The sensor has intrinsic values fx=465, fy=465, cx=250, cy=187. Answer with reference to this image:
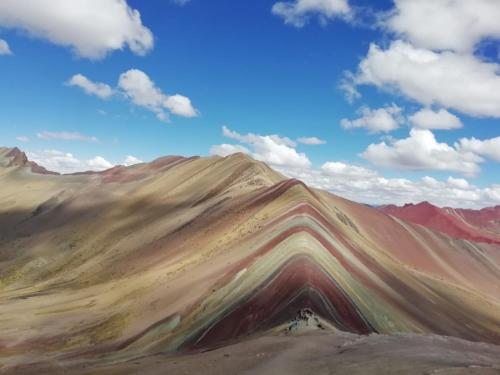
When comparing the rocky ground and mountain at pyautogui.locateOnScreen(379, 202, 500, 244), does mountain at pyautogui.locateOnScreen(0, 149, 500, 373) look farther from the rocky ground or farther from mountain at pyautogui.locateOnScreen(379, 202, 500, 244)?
mountain at pyautogui.locateOnScreen(379, 202, 500, 244)

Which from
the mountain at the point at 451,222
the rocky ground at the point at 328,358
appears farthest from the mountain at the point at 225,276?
the mountain at the point at 451,222

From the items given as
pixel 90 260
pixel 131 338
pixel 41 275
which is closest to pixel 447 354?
pixel 131 338

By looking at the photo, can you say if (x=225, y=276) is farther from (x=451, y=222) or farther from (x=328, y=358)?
(x=451, y=222)

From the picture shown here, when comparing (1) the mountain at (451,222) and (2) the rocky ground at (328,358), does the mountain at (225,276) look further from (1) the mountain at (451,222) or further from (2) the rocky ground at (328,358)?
(1) the mountain at (451,222)

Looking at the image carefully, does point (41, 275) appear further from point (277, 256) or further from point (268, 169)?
point (277, 256)

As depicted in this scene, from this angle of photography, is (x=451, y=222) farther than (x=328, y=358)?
Yes

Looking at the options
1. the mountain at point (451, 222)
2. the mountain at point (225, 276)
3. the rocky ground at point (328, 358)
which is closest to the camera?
the rocky ground at point (328, 358)

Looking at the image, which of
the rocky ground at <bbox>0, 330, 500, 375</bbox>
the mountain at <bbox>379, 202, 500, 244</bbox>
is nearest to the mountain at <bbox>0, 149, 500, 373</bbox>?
the rocky ground at <bbox>0, 330, 500, 375</bbox>

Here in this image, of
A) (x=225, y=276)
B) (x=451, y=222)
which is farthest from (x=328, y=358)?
(x=451, y=222)
